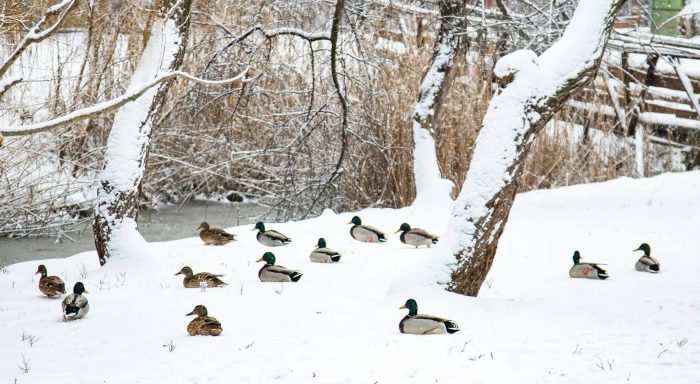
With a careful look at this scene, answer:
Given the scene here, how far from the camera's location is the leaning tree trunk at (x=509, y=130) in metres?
9.15

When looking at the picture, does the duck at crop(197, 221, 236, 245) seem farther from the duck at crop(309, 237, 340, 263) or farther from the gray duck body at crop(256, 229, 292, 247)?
the duck at crop(309, 237, 340, 263)

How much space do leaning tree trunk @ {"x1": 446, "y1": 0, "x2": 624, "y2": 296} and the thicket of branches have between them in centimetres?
631

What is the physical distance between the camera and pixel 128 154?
11.3 metres

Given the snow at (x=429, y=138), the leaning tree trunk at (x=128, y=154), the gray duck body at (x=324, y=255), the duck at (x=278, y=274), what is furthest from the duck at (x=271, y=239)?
the snow at (x=429, y=138)

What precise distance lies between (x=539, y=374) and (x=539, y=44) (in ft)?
33.1

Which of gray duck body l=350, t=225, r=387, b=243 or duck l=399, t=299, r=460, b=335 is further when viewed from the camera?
gray duck body l=350, t=225, r=387, b=243

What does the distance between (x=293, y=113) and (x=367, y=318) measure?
27.1 feet

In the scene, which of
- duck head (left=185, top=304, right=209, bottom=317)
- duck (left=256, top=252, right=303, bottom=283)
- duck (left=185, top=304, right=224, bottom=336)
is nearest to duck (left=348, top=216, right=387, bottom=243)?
duck (left=256, top=252, right=303, bottom=283)

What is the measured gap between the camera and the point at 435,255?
30.9 feet

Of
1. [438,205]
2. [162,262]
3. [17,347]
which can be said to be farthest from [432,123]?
[17,347]

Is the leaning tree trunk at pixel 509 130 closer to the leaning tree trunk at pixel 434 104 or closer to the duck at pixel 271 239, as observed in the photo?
the duck at pixel 271 239

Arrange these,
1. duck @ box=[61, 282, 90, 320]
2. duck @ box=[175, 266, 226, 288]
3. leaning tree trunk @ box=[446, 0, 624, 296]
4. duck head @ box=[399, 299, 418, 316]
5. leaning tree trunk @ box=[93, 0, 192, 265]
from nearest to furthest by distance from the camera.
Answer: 1. duck head @ box=[399, 299, 418, 316]
2. duck @ box=[61, 282, 90, 320]
3. leaning tree trunk @ box=[446, 0, 624, 296]
4. duck @ box=[175, 266, 226, 288]
5. leaning tree trunk @ box=[93, 0, 192, 265]

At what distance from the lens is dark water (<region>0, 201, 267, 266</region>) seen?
1576cm

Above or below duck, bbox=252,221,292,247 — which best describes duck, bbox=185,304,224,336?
above
